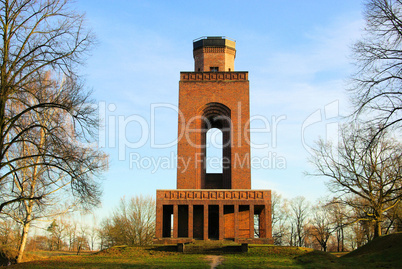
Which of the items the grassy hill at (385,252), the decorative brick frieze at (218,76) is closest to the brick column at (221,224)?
the grassy hill at (385,252)

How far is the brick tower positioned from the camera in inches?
1216

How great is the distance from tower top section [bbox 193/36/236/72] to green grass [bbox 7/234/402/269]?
16.4m

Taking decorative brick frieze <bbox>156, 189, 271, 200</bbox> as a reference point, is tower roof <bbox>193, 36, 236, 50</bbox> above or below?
above

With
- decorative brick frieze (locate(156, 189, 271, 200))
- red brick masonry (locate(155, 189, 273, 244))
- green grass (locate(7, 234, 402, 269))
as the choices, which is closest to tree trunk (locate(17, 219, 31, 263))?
green grass (locate(7, 234, 402, 269))

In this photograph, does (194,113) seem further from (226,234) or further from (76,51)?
(76,51)

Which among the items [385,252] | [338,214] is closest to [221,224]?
[385,252]

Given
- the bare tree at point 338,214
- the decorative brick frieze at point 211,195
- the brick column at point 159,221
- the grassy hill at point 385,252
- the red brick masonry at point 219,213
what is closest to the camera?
the grassy hill at point 385,252

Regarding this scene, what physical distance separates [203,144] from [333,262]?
17.1 m

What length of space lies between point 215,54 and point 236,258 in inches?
811

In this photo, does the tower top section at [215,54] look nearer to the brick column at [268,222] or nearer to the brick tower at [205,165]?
the brick tower at [205,165]

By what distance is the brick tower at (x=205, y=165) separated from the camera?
Result: 3089 cm

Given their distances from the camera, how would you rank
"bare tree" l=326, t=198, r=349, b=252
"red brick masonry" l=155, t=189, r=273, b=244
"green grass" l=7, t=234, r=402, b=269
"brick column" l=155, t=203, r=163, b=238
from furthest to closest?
1. "red brick masonry" l=155, t=189, r=273, b=244
2. "brick column" l=155, t=203, r=163, b=238
3. "bare tree" l=326, t=198, r=349, b=252
4. "green grass" l=7, t=234, r=402, b=269

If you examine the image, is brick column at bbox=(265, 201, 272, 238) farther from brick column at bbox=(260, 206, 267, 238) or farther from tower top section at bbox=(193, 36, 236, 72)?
tower top section at bbox=(193, 36, 236, 72)

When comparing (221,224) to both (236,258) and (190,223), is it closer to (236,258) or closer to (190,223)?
(190,223)
